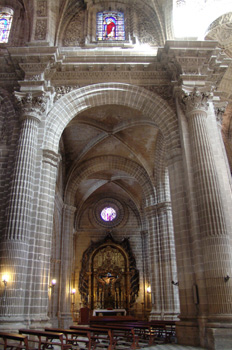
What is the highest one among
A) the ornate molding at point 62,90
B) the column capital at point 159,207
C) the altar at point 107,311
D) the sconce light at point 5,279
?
the ornate molding at point 62,90

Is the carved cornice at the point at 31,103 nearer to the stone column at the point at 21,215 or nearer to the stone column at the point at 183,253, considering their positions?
the stone column at the point at 21,215

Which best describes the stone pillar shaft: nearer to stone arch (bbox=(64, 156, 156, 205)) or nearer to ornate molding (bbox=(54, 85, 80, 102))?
ornate molding (bbox=(54, 85, 80, 102))

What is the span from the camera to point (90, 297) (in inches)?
971

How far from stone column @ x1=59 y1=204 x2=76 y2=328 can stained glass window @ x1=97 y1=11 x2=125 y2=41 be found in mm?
10420

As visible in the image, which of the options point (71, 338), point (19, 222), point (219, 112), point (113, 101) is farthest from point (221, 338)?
point (113, 101)

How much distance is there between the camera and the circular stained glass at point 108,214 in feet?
93.8

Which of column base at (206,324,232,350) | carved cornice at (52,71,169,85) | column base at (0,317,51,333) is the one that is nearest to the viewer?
column base at (206,324,232,350)

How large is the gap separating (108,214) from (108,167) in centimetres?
837

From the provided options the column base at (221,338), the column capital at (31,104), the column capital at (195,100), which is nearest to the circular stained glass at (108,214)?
the column capital at (31,104)

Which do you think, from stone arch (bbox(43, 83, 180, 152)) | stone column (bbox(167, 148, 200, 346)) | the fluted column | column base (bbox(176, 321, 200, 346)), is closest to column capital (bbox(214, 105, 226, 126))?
the fluted column

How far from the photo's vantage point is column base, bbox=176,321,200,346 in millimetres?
9562

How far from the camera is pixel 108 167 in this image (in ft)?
70.9

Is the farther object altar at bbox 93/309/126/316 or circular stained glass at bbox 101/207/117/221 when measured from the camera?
circular stained glass at bbox 101/207/117/221

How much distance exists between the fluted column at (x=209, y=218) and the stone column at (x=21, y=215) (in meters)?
5.89
